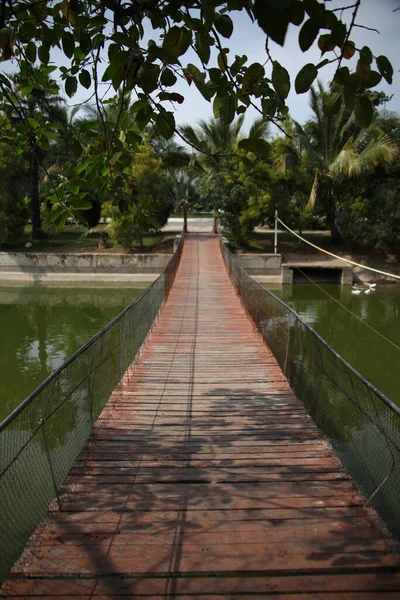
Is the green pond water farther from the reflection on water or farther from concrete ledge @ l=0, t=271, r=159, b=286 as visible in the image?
the reflection on water

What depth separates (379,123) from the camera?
21781 millimetres

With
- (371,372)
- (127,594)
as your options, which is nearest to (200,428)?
(127,594)

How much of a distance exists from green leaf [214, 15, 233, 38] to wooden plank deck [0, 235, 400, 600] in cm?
234

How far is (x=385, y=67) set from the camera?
1.76 meters

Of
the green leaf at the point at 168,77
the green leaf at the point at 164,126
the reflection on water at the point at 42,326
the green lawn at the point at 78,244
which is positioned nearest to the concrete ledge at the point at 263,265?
the green lawn at the point at 78,244

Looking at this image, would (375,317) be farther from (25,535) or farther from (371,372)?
(25,535)

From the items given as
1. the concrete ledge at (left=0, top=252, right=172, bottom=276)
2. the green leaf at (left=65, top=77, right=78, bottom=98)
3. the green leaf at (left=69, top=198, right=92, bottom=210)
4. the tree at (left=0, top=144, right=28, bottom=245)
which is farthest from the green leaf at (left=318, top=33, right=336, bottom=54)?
the tree at (left=0, top=144, right=28, bottom=245)

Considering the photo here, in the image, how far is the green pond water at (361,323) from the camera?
33.0 ft

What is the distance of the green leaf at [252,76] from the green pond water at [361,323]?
6.92m

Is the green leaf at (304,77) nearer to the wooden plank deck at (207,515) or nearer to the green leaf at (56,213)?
the green leaf at (56,213)

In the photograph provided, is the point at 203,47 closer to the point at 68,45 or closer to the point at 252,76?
the point at 252,76

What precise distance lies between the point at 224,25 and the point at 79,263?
20.7m

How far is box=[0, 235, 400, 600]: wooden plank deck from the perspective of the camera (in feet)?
7.72

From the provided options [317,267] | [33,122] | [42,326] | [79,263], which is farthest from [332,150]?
[33,122]
